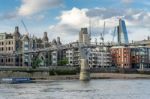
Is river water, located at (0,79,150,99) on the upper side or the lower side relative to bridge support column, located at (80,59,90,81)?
lower

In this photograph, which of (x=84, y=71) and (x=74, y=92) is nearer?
(x=74, y=92)

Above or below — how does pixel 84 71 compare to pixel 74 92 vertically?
above

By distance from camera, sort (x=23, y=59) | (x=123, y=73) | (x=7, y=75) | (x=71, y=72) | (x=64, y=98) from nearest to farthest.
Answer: (x=64, y=98)
(x=7, y=75)
(x=71, y=72)
(x=123, y=73)
(x=23, y=59)

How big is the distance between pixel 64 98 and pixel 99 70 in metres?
102

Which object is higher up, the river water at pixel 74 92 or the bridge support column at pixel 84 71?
the bridge support column at pixel 84 71

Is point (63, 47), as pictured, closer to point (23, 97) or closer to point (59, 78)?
point (59, 78)

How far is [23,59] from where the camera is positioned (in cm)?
19600

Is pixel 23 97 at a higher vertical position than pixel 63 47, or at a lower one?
lower

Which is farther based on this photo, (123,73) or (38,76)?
(123,73)

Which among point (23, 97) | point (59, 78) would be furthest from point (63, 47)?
point (23, 97)

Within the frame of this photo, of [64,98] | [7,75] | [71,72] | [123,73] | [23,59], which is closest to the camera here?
[64,98]

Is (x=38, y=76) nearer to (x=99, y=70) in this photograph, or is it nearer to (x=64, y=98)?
(x=99, y=70)

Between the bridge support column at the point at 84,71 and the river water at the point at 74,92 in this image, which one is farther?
the bridge support column at the point at 84,71

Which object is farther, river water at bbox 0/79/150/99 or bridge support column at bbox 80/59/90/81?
bridge support column at bbox 80/59/90/81
